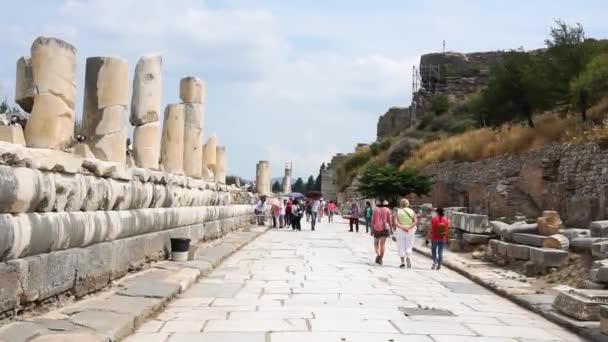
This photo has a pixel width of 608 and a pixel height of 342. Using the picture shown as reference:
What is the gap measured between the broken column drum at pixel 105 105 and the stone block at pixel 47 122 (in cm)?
179

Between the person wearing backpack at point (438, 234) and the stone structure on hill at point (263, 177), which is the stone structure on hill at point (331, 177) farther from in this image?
the person wearing backpack at point (438, 234)

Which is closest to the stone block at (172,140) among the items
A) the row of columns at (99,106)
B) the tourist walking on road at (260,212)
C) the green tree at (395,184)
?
the row of columns at (99,106)

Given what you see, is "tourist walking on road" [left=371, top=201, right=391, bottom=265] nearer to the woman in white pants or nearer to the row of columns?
the woman in white pants

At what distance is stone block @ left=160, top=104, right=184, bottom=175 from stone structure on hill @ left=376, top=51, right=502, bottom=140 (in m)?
62.6

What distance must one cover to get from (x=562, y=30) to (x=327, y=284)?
2763 centimetres

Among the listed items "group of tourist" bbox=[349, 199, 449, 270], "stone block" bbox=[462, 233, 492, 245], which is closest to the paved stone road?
"group of tourist" bbox=[349, 199, 449, 270]

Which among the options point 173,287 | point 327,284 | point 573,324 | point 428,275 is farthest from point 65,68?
point 428,275

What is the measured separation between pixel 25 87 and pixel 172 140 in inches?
268

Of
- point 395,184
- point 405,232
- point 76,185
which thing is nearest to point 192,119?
point 405,232

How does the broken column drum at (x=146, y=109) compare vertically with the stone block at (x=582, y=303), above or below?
above

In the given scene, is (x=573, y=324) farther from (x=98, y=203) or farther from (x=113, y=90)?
(x=113, y=90)

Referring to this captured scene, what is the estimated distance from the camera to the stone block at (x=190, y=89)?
17.7 m

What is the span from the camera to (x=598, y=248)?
11438mm

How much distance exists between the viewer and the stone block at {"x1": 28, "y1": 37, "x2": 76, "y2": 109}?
8.15m
